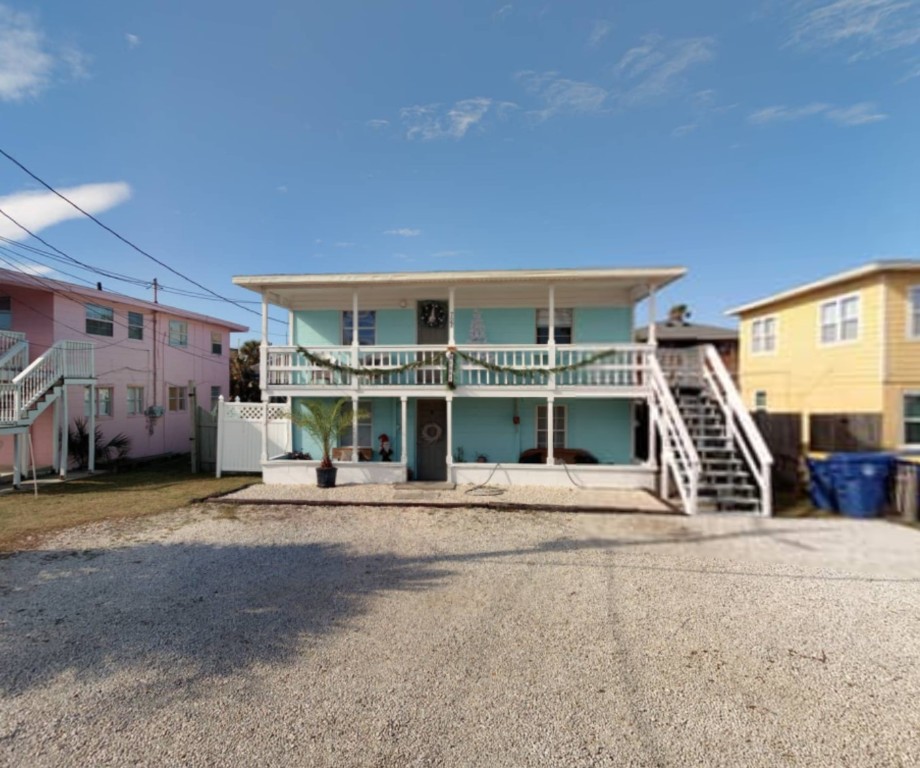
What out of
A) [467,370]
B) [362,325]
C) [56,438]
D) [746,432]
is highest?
[362,325]

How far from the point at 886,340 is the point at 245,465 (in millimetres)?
13185

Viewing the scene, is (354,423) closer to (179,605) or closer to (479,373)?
(479,373)

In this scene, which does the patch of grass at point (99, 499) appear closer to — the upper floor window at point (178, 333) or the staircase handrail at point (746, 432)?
the upper floor window at point (178, 333)

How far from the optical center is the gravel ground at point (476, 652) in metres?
2.49

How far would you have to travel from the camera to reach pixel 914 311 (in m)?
2.18

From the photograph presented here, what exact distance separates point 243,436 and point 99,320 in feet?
25.7

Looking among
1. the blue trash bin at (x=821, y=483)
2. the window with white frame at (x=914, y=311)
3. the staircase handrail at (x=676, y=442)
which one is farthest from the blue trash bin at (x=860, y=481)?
the staircase handrail at (x=676, y=442)

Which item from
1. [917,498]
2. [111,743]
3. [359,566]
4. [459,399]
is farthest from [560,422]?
[111,743]

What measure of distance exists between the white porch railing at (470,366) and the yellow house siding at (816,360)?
718cm

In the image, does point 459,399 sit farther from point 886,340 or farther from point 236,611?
point 886,340

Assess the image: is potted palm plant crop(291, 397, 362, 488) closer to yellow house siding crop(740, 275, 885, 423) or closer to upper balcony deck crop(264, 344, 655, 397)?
upper balcony deck crop(264, 344, 655, 397)

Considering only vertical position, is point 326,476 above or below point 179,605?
above

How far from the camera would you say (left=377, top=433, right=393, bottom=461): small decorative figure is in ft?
36.8

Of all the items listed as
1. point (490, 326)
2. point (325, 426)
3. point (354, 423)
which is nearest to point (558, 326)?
point (490, 326)
